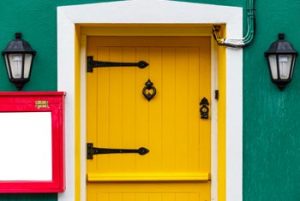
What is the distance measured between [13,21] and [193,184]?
2.01 metres

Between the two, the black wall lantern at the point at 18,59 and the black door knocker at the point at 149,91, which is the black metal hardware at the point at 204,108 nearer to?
the black door knocker at the point at 149,91

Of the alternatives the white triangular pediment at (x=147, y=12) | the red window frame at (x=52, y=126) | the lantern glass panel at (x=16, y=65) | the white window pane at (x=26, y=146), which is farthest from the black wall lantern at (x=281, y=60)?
the lantern glass panel at (x=16, y=65)

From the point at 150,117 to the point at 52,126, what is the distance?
2.80 ft

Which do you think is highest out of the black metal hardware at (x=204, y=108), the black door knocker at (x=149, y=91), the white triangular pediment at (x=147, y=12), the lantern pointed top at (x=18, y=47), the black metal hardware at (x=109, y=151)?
the white triangular pediment at (x=147, y=12)

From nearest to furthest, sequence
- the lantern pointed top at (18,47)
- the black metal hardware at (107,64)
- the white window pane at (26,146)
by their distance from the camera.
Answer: the lantern pointed top at (18,47) → the white window pane at (26,146) → the black metal hardware at (107,64)

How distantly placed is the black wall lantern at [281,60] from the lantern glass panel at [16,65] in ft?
6.31

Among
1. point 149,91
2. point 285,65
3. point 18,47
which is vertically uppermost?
point 18,47

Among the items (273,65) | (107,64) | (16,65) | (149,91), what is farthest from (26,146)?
(273,65)

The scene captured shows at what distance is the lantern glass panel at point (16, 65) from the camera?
4.85 metres

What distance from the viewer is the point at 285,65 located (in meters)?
4.91

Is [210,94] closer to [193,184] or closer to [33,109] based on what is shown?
[193,184]

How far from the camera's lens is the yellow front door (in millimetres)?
5293

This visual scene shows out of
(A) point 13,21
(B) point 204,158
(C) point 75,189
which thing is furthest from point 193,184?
(A) point 13,21

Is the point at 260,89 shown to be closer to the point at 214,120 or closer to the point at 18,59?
the point at 214,120
